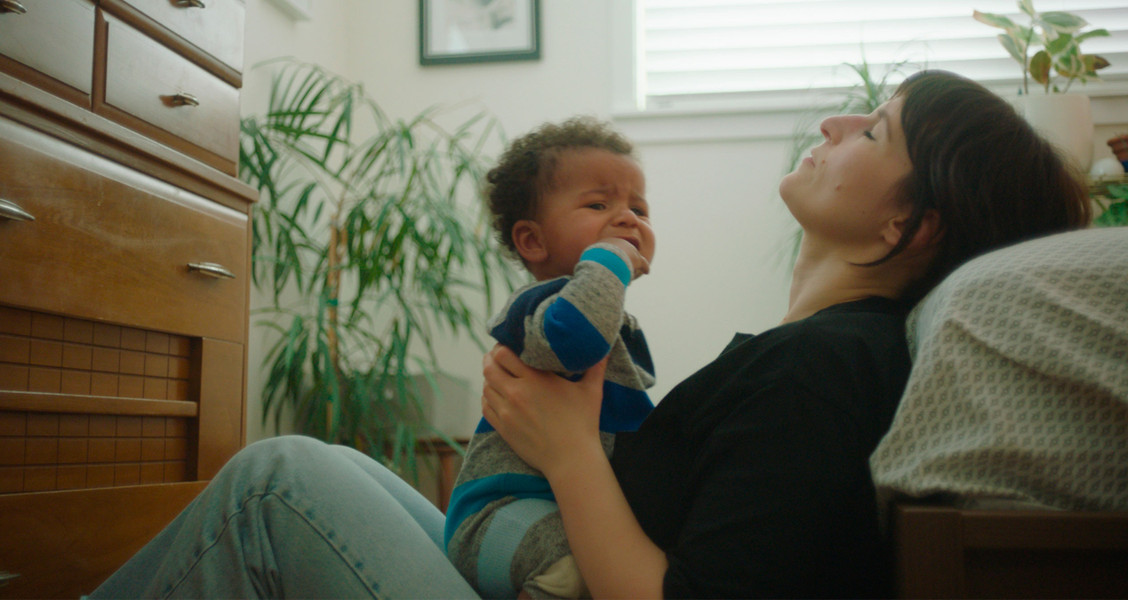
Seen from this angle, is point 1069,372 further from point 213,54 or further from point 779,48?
point 779,48

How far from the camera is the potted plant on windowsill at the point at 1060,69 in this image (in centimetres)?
229

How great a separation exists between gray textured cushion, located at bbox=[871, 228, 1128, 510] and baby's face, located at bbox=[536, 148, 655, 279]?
0.50 m

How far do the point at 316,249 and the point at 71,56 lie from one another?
1156 mm

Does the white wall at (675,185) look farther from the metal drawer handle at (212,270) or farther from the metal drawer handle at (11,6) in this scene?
the metal drawer handle at (11,6)

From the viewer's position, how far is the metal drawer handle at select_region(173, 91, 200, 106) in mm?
1462

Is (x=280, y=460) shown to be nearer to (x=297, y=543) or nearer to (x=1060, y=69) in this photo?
(x=297, y=543)

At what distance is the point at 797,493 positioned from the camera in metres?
0.68

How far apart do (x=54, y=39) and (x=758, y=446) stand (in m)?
1.12

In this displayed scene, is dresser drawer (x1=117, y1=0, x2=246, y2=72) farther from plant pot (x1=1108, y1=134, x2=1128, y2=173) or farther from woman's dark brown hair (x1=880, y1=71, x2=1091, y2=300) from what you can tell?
plant pot (x1=1108, y1=134, x2=1128, y2=173)

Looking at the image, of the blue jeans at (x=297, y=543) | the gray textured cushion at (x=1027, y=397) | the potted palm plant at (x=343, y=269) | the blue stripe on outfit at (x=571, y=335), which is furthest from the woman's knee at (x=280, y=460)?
the potted palm plant at (x=343, y=269)

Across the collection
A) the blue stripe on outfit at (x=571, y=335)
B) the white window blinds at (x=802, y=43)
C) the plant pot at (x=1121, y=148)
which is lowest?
the blue stripe on outfit at (x=571, y=335)

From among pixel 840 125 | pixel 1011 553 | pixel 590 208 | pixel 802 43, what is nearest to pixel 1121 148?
pixel 802 43

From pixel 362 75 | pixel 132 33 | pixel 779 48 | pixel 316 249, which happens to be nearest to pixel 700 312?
pixel 779 48

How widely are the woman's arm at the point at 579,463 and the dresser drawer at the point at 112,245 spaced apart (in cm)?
60
